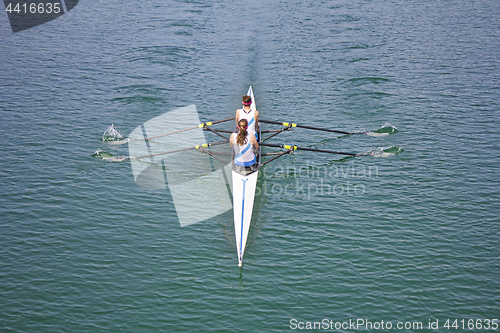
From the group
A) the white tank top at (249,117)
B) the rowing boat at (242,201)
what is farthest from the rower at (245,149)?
the white tank top at (249,117)

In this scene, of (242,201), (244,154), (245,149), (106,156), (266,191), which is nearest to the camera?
(242,201)

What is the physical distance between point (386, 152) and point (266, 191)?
20.1 ft

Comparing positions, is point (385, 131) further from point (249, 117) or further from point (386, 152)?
point (249, 117)

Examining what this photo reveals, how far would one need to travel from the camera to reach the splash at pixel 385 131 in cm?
2191

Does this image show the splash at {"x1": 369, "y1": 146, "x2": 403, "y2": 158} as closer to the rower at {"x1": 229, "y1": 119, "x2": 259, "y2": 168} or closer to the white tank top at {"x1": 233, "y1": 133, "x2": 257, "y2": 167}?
the rower at {"x1": 229, "y1": 119, "x2": 259, "y2": 168}

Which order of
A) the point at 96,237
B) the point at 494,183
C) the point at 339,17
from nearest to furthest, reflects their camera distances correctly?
the point at 96,237 → the point at 494,183 → the point at 339,17

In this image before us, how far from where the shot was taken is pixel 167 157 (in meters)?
20.0

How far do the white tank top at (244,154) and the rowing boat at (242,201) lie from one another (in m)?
0.19

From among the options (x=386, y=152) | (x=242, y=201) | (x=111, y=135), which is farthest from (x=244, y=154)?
(x=111, y=135)

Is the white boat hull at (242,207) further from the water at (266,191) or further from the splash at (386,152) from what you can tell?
the splash at (386,152)

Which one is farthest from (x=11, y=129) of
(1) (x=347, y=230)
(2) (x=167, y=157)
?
(1) (x=347, y=230)

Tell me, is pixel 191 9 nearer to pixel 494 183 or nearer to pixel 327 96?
pixel 327 96

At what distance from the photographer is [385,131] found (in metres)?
22.1

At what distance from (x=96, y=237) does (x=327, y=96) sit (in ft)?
52.8
